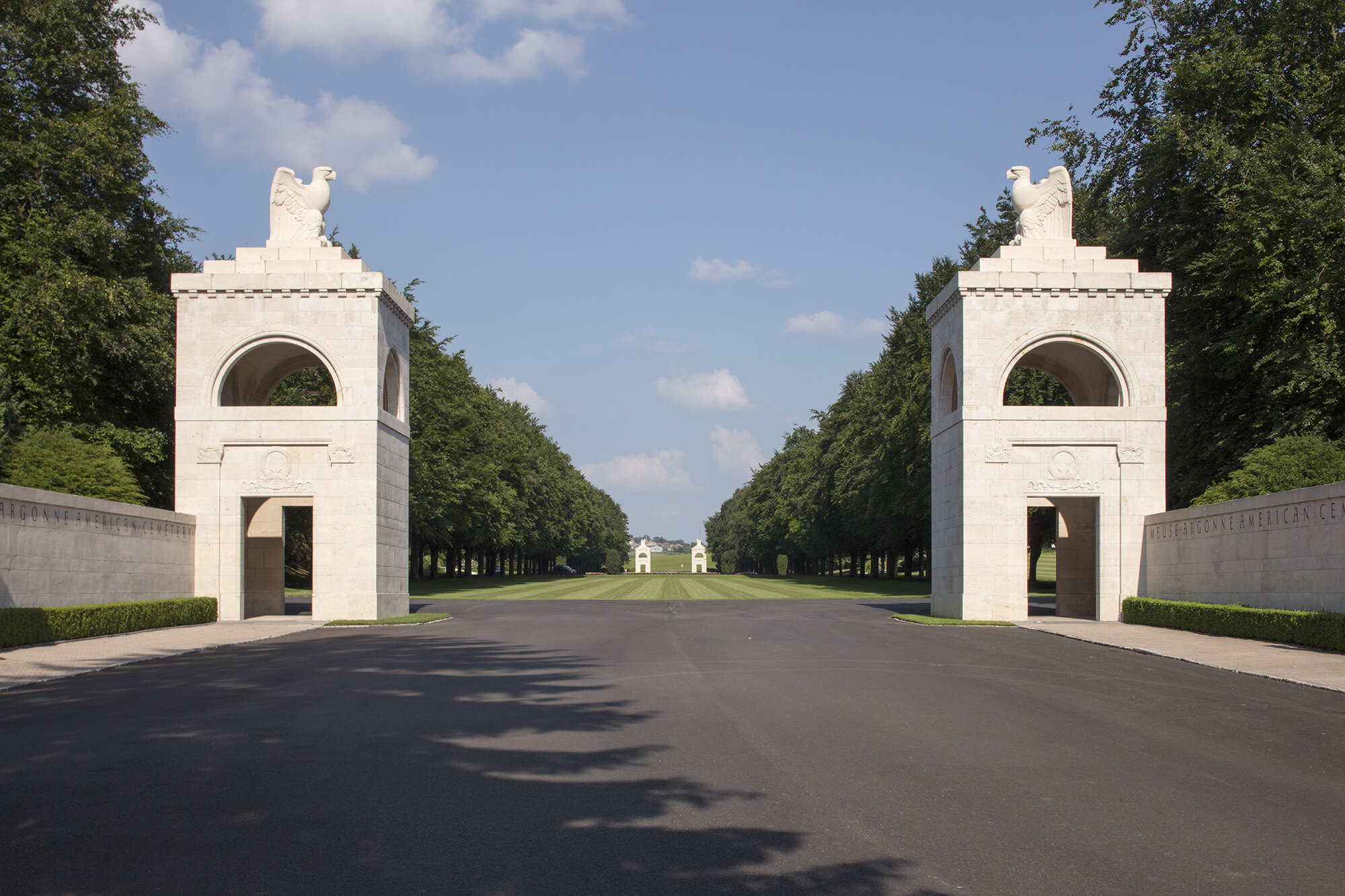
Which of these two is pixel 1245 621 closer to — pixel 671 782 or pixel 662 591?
pixel 671 782

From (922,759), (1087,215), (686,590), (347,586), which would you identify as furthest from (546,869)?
(686,590)

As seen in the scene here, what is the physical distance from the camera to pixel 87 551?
872 inches

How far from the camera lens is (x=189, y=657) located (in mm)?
17531

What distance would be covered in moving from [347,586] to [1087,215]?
106 feet

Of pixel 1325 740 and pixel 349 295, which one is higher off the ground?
pixel 349 295

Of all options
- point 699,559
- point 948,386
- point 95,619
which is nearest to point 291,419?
point 95,619

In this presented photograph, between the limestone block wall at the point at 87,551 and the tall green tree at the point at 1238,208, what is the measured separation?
30.7 m

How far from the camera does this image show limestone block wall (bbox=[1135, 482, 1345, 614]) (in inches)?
747

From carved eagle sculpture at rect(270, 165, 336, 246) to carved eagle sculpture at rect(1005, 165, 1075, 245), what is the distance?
2100 cm

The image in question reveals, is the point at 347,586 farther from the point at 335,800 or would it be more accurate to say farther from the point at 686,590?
the point at 686,590

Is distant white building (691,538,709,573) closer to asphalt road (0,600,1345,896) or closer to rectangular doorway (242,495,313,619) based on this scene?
rectangular doorway (242,495,313,619)

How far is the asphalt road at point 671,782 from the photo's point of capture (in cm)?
568

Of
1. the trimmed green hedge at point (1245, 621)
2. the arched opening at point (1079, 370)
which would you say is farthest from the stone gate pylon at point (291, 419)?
the trimmed green hedge at point (1245, 621)

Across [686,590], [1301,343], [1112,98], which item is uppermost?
[1112,98]
